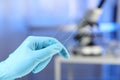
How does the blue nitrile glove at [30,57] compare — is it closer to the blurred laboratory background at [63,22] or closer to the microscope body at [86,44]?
the microscope body at [86,44]

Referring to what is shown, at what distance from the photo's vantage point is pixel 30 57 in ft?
2.07

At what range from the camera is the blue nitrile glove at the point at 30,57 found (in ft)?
2.08

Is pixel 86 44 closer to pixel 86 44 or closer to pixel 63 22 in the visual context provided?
pixel 86 44

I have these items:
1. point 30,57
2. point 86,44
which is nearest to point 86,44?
point 86,44

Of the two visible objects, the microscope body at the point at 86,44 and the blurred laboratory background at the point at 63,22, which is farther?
the blurred laboratory background at the point at 63,22

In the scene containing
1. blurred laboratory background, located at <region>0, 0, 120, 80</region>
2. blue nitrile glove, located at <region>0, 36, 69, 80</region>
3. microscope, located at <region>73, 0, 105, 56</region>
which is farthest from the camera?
blurred laboratory background, located at <region>0, 0, 120, 80</region>

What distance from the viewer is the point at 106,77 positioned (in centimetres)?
268


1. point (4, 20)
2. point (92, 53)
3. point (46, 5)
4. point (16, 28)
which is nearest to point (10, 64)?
point (92, 53)

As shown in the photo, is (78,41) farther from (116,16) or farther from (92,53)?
(116,16)

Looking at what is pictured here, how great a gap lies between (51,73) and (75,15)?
639 mm

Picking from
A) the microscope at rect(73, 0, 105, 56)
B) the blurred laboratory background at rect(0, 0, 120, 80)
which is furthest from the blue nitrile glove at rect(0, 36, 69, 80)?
the blurred laboratory background at rect(0, 0, 120, 80)

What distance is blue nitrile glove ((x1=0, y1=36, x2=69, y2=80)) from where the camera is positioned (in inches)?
24.9

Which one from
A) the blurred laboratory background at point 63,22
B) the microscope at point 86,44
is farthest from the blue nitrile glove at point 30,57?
the blurred laboratory background at point 63,22

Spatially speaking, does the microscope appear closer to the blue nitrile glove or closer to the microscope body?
the microscope body
